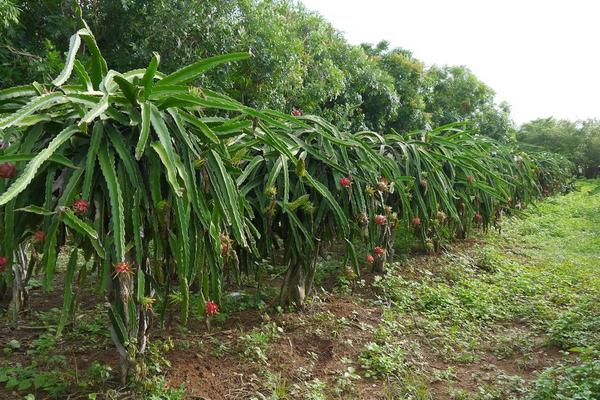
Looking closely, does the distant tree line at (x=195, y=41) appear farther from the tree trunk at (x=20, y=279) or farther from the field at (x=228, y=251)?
the tree trunk at (x=20, y=279)

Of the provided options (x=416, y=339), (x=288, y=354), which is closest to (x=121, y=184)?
(x=288, y=354)

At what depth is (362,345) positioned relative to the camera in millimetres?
3156

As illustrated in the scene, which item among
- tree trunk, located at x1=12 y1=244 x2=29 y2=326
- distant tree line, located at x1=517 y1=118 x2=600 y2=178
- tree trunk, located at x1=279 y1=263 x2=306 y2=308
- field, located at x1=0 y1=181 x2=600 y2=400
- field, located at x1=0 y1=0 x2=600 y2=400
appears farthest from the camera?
distant tree line, located at x1=517 y1=118 x2=600 y2=178

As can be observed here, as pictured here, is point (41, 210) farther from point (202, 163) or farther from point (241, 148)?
point (241, 148)

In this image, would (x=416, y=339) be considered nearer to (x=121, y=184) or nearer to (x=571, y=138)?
(x=121, y=184)

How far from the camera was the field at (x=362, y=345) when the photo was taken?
244 cm

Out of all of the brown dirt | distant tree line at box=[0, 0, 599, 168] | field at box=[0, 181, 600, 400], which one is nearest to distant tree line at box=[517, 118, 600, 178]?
distant tree line at box=[0, 0, 599, 168]

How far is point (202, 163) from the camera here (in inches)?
86.9

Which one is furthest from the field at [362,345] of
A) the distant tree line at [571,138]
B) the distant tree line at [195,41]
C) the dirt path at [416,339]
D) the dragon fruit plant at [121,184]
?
the distant tree line at [571,138]

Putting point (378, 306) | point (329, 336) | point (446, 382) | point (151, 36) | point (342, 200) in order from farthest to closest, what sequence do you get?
1. point (151, 36)
2. point (378, 306)
3. point (342, 200)
4. point (329, 336)
5. point (446, 382)

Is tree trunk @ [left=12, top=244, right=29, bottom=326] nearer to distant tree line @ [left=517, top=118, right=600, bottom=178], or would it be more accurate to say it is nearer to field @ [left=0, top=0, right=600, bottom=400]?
field @ [left=0, top=0, right=600, bottom=400]

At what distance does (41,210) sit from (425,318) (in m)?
2.88

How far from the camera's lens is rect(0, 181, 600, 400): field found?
8.00ft

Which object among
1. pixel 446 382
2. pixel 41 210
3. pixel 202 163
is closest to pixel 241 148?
pixel 202 163
